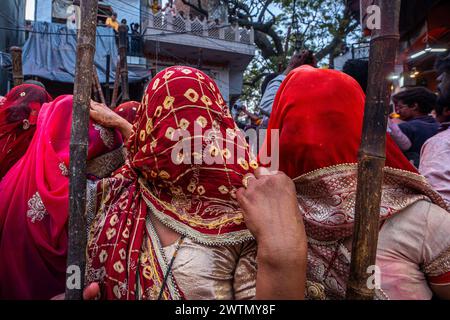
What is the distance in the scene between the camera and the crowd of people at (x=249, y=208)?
125cm

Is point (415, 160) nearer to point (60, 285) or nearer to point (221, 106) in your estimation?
point (221, 106)

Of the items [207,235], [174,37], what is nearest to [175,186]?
[207,235]

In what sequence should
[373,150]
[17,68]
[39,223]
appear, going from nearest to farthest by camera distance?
1. [373,150]
2. [39,223]
3. [17,68]

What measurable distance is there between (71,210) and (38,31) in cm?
1209

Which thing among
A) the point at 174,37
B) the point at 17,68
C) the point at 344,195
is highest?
the point at 174,37

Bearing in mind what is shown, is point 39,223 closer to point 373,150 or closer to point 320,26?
point 373,150

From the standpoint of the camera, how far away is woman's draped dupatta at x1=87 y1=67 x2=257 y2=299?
1.40m

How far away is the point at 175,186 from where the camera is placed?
4.84ft

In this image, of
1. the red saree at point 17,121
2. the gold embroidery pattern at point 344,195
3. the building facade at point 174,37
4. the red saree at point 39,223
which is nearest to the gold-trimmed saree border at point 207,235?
the gold embroidery pattern at point 344,195

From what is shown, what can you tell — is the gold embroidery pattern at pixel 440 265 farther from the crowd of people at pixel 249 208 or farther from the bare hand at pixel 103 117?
the bare hand at pixel 103 117

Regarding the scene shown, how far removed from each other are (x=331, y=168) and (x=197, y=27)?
1356cm

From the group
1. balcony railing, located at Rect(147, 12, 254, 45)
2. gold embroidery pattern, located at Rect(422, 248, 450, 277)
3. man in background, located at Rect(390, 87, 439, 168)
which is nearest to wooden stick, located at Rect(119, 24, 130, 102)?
man in background, located at Rect(390, 87, 439, 168)

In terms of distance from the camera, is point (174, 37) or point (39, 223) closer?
point (39, 223)

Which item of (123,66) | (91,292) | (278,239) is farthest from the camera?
(123,66)
